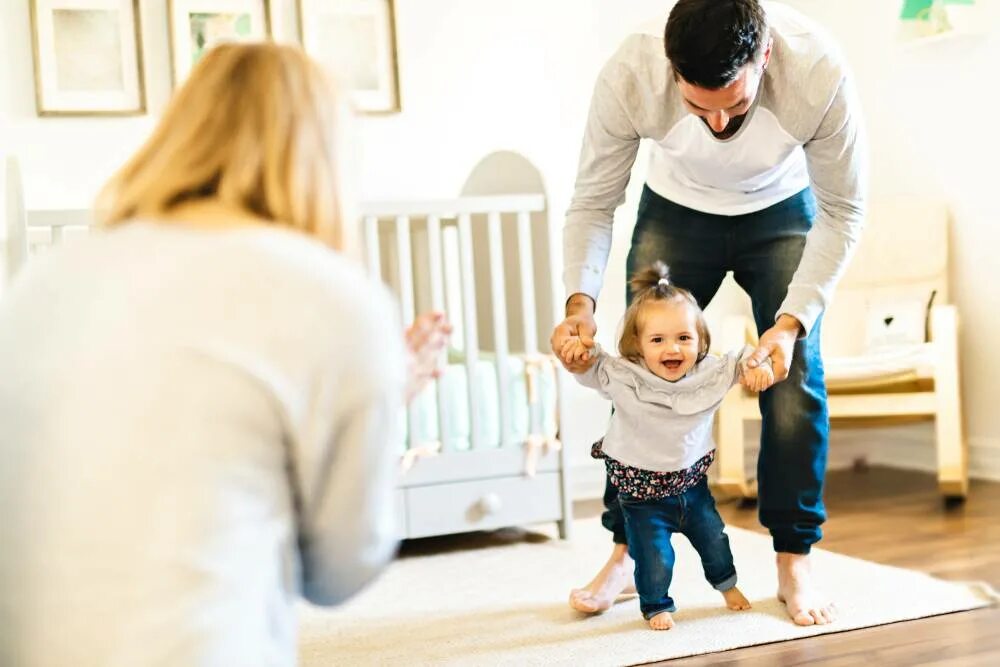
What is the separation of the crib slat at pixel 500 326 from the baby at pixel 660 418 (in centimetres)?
80

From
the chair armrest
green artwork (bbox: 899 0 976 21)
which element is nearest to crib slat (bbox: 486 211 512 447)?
the chair armrest

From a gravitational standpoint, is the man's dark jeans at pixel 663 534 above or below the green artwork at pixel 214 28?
below

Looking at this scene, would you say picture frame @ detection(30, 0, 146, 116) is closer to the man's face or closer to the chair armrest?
the man's face

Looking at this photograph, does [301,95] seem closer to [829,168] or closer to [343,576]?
[343,576]

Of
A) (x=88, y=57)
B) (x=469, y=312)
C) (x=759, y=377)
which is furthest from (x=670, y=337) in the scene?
(x=88, y=57)

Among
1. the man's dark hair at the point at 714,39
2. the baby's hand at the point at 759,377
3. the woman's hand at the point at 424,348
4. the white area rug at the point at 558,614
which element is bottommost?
the white area rug at the point at 558,614

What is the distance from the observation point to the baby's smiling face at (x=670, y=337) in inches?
79.4

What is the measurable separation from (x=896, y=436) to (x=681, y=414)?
2124 mm

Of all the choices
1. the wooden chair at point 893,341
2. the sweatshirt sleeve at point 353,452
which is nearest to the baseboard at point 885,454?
the wooden chair at point 893,341

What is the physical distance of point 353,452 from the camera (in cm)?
87

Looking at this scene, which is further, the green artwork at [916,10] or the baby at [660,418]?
the green artwork at [916,10]

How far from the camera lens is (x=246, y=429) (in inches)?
32.7

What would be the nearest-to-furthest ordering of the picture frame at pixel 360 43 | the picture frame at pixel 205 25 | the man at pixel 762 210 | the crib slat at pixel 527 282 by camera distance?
the man at pixel 762 210, the crib slat at pixel 527 282, the picture frame at pixel 205 25, the picture frame at pixel 360 43

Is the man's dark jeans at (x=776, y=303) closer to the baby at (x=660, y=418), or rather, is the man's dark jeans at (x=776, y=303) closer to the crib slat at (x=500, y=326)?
the baby at (x=660, y=418)
